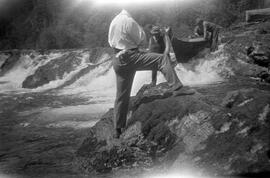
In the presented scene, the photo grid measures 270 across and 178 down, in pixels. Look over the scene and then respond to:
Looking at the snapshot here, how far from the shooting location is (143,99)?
212 inches

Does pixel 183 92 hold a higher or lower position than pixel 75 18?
higher

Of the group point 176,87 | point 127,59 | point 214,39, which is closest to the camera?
point 127,59

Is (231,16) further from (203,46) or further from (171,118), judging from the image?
(171,118)

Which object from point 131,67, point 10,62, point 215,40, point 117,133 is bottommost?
point 10,62

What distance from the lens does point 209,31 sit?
42.8ft

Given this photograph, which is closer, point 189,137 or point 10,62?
point 189,137

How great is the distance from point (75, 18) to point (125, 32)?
2425 centimetres

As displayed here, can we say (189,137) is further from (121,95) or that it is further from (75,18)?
(75,18)

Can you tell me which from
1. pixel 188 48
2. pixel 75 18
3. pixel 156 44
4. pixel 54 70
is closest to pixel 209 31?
pixel 188 48

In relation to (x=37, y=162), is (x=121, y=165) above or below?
above

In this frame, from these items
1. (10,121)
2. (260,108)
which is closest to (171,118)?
(260,108)

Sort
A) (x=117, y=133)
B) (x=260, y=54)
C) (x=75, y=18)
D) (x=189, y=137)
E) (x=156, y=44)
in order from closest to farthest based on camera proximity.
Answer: (x=189, y=137)
(x=117, y=133)
(x=156, y=44)
(x=260, y=54)
(x=75, y=18)

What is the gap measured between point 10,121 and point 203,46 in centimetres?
699

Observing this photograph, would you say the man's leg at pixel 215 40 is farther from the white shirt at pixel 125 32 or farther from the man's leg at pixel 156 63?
the white shirt at pixel 125 32
